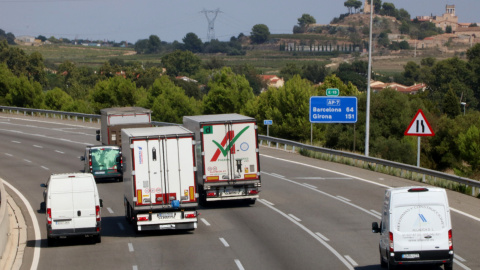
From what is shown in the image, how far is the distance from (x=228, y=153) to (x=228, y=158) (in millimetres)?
184

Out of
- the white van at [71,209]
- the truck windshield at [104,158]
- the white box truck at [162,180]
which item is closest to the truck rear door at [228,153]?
the white box truck at [162,180]

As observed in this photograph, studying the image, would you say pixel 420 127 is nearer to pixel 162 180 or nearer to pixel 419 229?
pixel 162 180

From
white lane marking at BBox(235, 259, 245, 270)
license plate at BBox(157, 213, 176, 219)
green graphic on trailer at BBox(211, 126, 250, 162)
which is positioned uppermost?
green graphic on trailer at BBox(211, 126, 250, 162)

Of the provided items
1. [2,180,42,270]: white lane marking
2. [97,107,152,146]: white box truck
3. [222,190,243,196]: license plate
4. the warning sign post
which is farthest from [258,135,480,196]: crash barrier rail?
[2,180,42,270]: white lane marking

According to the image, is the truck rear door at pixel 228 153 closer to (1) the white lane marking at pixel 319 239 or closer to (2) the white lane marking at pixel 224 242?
(1) the white lane marking at pixel 319 239

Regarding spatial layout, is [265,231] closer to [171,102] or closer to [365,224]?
[365,224]

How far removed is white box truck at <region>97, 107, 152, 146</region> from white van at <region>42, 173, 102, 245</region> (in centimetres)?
1771

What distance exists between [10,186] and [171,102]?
62.6 m

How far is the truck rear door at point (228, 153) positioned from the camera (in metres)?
27.1

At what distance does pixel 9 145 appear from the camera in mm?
52031

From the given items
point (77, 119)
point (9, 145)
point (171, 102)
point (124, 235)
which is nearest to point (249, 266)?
point (124, 235)

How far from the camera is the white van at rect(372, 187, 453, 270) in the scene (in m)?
16.3

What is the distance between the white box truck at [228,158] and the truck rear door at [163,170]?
4.14 metres

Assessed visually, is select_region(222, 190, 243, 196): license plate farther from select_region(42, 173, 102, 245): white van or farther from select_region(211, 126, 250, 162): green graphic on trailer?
select_region(42, 173, 102, 245): white van
